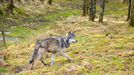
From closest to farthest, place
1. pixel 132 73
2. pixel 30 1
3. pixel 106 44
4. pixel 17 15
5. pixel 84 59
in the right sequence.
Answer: pixel 132 73, pixel 84 59, pixel 106 44, pixel 17 15, pixel 30 1

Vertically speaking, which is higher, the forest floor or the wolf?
the wolf

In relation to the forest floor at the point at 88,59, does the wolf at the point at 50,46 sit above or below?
above

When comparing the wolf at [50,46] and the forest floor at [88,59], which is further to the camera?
the wolf at [50,46]

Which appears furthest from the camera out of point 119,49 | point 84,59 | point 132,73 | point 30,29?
point 30,29

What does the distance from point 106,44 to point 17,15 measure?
29352 mm

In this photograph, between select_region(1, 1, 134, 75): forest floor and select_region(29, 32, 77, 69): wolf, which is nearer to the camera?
select_region(1, 1, 134, 75): forest floor

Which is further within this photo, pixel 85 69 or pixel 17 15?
pixel 17 15

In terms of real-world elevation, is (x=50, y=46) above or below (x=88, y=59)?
above

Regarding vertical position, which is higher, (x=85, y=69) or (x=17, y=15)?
(x=85, y=69)

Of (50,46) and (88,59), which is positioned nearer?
(50,46)

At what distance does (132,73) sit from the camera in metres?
18.0

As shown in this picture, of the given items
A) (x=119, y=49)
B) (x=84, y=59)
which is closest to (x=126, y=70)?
(x=84, y=59)

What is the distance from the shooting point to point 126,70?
18.7 m

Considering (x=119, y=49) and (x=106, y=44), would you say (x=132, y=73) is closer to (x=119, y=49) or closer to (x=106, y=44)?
(x=119, y=49)
